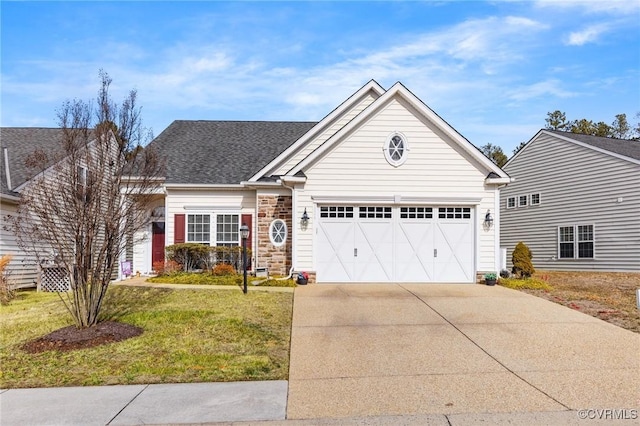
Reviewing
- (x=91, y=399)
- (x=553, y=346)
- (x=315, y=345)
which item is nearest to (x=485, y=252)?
(x=553, y=346)

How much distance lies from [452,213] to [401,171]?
2034 millimetres

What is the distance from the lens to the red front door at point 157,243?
19109 millimetres

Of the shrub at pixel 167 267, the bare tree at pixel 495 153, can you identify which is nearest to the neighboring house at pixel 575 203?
the shrub at pixel 167 267

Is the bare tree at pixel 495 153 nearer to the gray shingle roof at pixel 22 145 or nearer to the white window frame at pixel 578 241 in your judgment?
the white window frame at pixel 578 241

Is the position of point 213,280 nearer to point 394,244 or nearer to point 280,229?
point 280,229

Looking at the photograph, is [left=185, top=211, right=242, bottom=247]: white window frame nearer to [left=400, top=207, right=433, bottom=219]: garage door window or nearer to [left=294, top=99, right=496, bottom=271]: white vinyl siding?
[left=294, top=99, right=496, bottom=271]: white vinyl siding

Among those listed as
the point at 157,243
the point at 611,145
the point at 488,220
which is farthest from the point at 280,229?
the point at 611,145

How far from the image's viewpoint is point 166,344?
8.81 meters

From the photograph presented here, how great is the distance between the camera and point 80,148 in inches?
365

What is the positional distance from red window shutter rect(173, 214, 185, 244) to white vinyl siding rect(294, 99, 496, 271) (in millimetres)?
4777

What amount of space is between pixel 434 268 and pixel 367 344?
8.20 meters

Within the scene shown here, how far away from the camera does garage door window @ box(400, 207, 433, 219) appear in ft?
54.4

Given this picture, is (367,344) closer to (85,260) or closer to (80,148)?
(85,260)

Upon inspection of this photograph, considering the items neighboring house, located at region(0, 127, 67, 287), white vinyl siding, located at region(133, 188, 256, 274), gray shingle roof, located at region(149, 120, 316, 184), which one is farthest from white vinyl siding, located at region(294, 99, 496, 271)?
neighboring house, located at region(0, 127, 67, 287)
